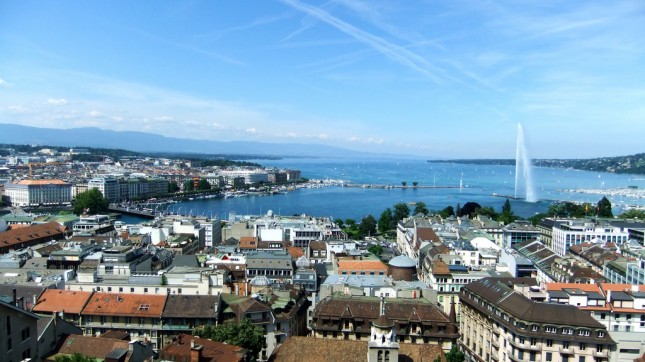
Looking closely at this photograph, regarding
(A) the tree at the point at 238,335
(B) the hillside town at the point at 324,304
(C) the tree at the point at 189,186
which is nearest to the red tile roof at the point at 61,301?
(B) the hillside town at the point at 324,304

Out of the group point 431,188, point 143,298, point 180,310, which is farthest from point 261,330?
point 431,188

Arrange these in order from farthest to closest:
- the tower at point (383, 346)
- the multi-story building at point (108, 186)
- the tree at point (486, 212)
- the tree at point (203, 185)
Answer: the tree at point (203, 185) < the multi-story building at point (108, 186) < the tree at point (486, 212) < the tower at point (383, 346)

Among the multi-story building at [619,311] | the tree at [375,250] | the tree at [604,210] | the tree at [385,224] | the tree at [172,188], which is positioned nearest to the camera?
the multi-story building at [619,311]

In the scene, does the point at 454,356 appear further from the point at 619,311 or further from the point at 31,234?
the point at 31,234

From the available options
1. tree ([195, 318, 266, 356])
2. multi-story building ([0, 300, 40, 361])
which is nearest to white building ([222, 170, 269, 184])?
tree ([195, 318, 266, 356])

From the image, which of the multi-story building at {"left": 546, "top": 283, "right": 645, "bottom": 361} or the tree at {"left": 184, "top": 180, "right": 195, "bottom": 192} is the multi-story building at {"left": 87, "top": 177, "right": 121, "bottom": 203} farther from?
the multi-story building at {"left": 546, "top": 283, "right": 645, "bottom": 361}

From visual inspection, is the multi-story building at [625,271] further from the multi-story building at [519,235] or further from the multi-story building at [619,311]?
the multi-story building at [519,235]
